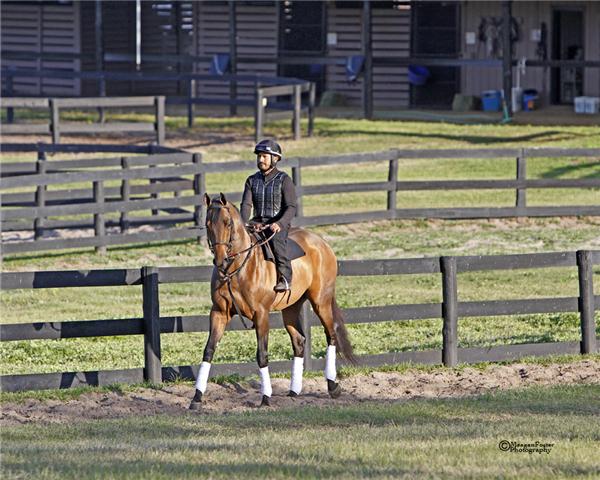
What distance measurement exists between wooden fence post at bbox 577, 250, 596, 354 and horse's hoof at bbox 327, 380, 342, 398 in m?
2.89

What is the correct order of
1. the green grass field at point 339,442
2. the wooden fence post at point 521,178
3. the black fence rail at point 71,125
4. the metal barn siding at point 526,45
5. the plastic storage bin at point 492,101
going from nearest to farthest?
the green grass field at point 339,442
the wooden fence post at point 521,178
the black fence rail at point 71,125
the metal barn siding at point 526,45
the plastic storage bin at point 492,101

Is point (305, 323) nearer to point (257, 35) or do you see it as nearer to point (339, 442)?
point (339, 442)

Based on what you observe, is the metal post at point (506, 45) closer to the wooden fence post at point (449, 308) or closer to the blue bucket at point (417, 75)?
the blue bucket at point (417, 75)

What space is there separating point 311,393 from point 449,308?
1689mm

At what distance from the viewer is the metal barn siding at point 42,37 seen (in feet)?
144

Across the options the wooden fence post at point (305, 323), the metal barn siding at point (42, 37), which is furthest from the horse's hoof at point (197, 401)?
the metal barn siding at point (42, 37)

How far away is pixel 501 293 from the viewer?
18094 mm

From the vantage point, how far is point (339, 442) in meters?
9.32

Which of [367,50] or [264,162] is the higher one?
[367,50]

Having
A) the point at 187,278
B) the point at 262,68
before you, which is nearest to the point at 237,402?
the point at 187,278

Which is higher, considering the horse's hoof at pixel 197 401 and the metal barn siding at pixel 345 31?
the metal barn siding at pixel 345 31

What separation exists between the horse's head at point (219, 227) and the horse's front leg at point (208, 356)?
1.71ft

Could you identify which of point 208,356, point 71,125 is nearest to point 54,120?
point 71,125

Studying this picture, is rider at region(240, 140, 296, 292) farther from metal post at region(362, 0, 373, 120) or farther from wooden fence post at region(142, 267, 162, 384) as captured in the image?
metal post at region(362, 0, 373, 120)
